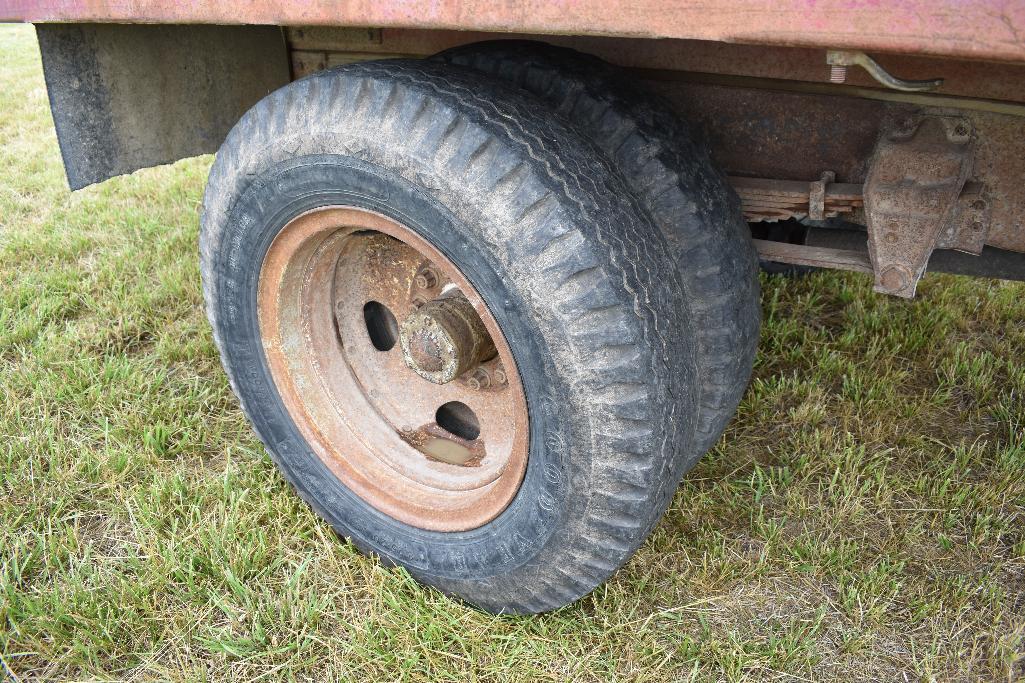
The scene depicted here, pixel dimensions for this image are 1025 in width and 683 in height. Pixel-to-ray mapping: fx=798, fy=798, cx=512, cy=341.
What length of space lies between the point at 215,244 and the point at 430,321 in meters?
0.55

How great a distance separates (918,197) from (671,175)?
480mm

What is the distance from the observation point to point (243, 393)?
2.06m

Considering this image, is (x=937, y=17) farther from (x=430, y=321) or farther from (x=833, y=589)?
(x=833, y=589)

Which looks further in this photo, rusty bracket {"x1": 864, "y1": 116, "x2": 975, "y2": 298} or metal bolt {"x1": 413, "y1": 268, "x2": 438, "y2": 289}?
metal bolt {"x1": 413, "y1": 268, "x2": 438, "y2": 289}

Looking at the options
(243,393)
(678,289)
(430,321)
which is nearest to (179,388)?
(243,393)

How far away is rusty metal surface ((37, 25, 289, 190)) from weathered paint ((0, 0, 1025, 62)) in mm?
709

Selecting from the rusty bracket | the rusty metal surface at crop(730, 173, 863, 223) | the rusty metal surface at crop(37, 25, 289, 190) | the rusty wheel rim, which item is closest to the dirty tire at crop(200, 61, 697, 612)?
the rusty wheel rim

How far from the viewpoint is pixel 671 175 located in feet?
5.51

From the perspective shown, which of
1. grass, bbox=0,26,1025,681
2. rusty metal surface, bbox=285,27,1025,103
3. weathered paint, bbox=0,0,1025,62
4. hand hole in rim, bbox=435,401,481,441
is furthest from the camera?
hand hole in rim, bbox=435,401,481,441

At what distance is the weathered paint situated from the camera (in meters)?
0.91

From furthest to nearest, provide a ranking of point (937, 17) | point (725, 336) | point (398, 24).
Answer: point (725, 336) → point (398, 24) → point (937, 17)

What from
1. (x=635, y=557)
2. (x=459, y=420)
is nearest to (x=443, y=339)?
(x=459, y=420)

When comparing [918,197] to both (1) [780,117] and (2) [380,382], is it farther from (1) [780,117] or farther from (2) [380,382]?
(2) [380,382]

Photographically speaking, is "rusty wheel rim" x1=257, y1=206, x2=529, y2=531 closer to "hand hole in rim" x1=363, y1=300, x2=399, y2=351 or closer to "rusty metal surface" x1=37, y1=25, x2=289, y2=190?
"hand hole in rim" x1=363, y1=300, x2=399, y2=351
